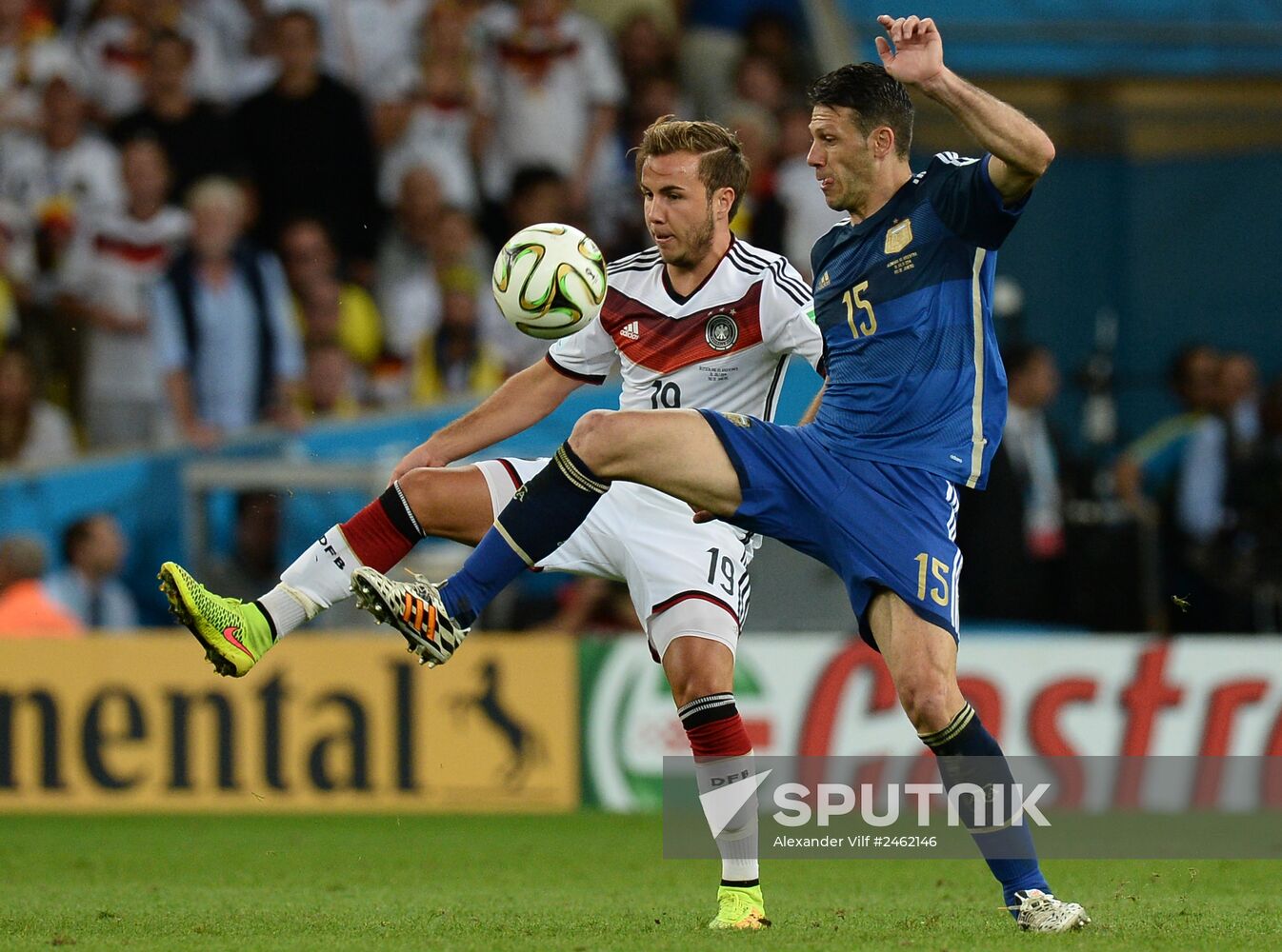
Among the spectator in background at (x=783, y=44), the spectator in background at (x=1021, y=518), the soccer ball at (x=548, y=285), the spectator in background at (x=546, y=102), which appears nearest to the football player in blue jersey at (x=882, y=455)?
the soccer ball at (x=548, y=285)

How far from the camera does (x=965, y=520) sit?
39.9 ft

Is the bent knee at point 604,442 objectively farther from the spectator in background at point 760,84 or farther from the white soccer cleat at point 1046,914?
the spectator in background at point 760,84

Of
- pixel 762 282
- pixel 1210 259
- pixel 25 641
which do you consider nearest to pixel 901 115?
pixel 762 282

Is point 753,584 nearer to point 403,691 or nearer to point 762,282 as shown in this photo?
point 403,691

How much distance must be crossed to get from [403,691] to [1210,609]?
5226 millimetres

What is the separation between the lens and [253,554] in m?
11.3

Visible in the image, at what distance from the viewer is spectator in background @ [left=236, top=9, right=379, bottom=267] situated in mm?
13055

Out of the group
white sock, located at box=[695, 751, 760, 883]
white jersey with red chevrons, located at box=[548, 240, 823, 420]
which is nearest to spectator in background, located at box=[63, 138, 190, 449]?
white jersey with red chevrons, located at box=[548, 240, 823, 420]

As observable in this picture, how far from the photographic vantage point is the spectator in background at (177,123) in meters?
12.8

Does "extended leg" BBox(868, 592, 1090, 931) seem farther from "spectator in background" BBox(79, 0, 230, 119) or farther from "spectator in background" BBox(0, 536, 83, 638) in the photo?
"spectator in background" BBox(79, 0, 230, 119)

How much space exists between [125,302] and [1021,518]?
562 centimetres

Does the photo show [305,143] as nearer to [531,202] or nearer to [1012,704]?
[531,202]

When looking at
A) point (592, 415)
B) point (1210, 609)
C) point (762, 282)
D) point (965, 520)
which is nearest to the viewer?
point (592, 415)

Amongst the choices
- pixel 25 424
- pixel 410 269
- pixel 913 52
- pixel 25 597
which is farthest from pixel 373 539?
pixel 410 269
